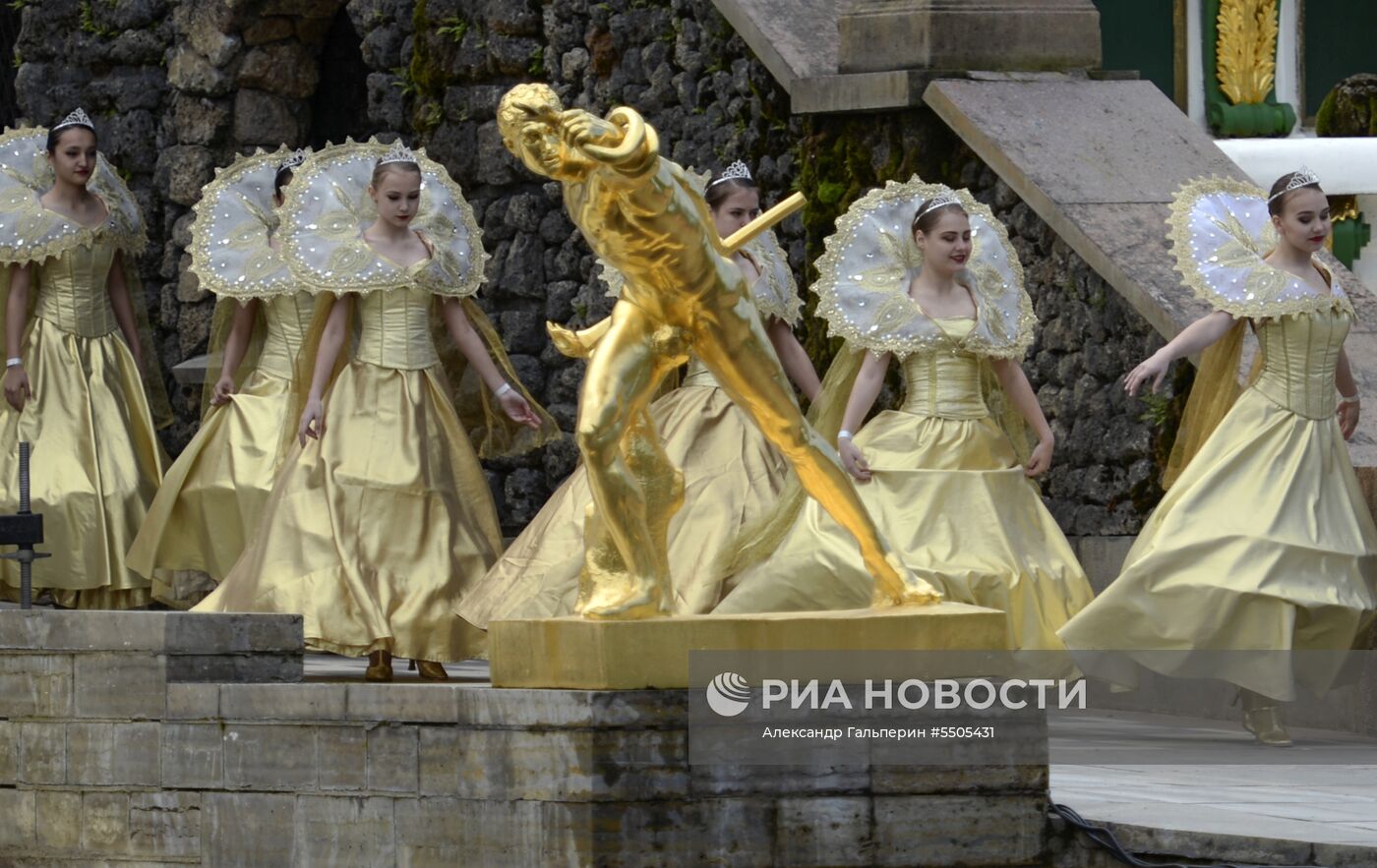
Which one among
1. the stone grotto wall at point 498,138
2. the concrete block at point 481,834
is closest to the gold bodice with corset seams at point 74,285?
the stone grotto wall at point 498,138

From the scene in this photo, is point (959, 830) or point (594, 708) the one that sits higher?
point (594, 708)

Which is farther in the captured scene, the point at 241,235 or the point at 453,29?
the point at 453,29

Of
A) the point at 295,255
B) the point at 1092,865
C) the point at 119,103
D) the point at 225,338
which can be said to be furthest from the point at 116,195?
the point at 1092,865

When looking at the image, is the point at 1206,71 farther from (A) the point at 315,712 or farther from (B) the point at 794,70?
(A) the point at 315,712

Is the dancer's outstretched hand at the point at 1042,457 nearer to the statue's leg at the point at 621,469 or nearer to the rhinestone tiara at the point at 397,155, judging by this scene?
the rhinestone tiara at the point at 397,155

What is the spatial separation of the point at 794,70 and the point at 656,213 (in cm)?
589

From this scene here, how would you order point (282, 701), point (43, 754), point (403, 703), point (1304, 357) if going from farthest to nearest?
point (1304, 357), point (43, 754), point (282, 701), point (403, 703)

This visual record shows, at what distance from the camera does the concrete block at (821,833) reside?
7395 mm

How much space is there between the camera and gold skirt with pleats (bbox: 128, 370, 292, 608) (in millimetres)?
12203

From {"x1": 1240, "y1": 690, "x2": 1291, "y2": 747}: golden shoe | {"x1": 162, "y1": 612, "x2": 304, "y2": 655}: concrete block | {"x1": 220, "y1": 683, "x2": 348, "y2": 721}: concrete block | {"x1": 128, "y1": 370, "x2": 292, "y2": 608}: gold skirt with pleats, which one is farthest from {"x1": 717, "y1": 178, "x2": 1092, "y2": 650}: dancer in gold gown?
{"x1": 220, "y1": 683, "x2": 348, "y2": 721}: concrete block

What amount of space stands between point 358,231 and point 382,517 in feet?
3.56

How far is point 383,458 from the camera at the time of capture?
432 inches

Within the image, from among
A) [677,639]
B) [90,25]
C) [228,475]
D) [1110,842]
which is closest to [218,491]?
[228,475]

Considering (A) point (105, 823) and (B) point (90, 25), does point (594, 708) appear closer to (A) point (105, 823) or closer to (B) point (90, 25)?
(A) point (105, 823)
